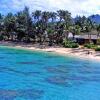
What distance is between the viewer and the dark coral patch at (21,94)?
1064 inches

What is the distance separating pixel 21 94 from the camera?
28.4m

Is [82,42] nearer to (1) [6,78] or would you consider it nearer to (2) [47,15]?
(2) [47,15]

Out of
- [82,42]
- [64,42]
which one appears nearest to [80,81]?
[64,42]

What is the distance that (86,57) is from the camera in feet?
225

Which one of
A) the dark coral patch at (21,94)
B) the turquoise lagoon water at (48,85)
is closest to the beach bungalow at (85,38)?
the turquoise lagoon water at (48,85)

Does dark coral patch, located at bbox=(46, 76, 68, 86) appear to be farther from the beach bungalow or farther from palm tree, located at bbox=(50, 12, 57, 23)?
palm tree, located at bbox=(50, 12, 57, 23)

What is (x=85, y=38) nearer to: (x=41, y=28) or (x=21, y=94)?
(x=41, y=28)

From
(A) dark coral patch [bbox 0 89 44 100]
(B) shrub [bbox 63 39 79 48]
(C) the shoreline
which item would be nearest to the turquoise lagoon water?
(A) dark coral patch [bbox 0 89 44 100]


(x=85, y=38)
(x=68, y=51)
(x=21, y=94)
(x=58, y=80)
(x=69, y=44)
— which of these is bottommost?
(x=58, y=80)

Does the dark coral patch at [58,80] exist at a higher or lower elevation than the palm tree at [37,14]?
lower

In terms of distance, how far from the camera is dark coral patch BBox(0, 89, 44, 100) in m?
27.0

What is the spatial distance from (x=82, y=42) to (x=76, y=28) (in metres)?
4.80

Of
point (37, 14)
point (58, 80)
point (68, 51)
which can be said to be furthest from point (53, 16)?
point (58, 80)

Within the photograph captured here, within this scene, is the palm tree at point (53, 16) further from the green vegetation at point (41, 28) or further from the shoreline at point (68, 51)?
the shoreline at point (68, 51)
